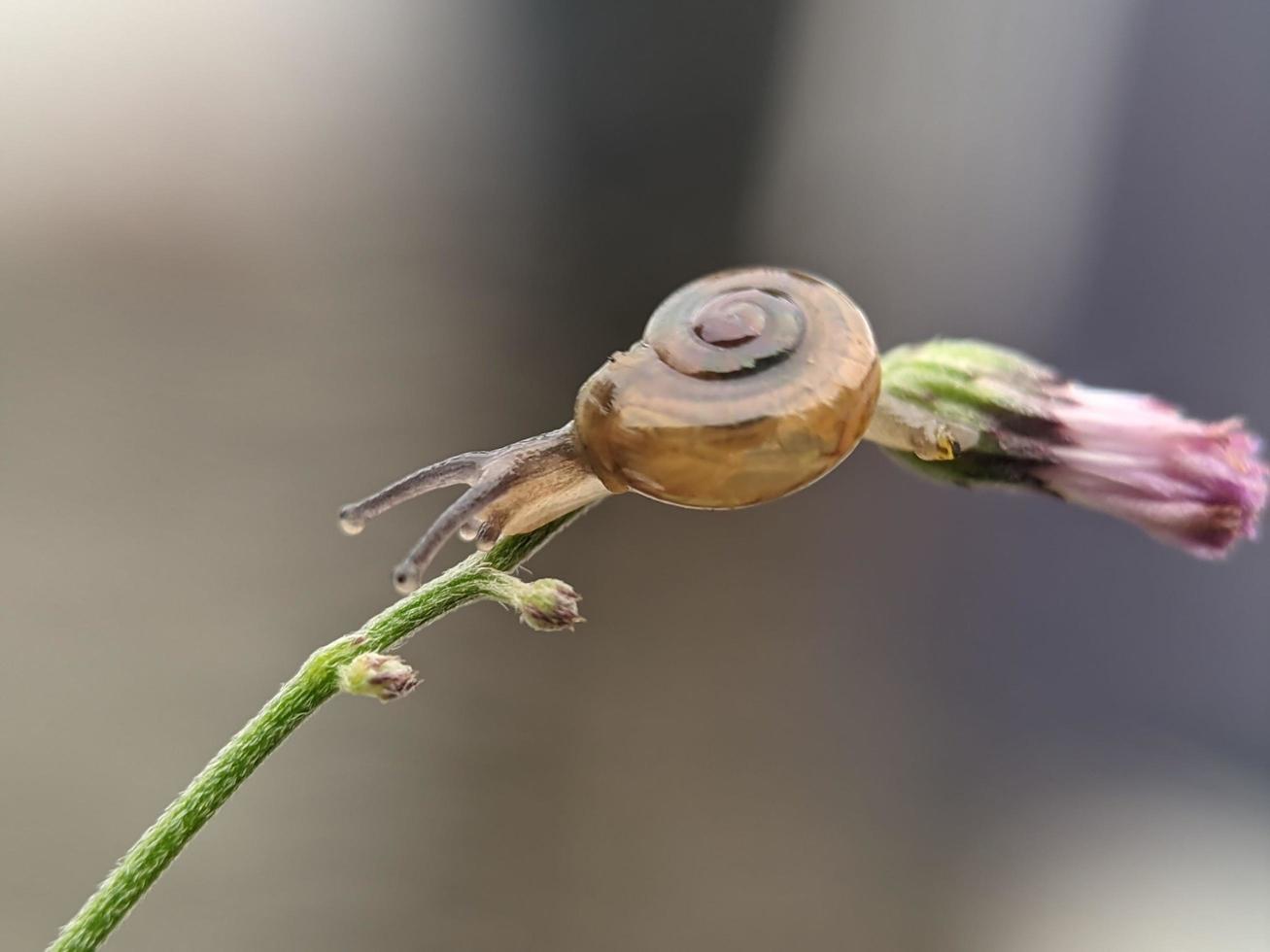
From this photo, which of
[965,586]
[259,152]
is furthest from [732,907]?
[259,152]

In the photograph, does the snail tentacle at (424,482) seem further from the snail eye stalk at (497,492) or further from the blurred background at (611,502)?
the blurred background at (611,502)

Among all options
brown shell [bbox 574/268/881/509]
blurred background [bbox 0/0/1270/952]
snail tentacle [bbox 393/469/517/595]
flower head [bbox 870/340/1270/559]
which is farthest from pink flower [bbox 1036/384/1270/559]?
blurred background [bbox 0/0/1270/952]

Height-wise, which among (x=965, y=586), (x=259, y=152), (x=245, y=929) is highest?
(x=259, y=152)

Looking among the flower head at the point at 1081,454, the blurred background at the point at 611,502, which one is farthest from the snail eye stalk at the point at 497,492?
the blurred background at the point at 611,502

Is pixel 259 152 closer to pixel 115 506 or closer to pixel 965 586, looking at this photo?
pixel 115 506

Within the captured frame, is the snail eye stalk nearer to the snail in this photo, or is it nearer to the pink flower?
the snail

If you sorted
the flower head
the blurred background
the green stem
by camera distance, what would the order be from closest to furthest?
the green stem < the flower head < the blurred background
